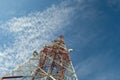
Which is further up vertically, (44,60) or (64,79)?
(44,60)

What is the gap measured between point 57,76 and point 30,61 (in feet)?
18.6

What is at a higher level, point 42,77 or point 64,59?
point 64,59

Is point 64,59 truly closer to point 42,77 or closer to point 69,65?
point 69,65

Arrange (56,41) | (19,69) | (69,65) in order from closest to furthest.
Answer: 1. (19,69)
2. (69,65)
3. (56,41)

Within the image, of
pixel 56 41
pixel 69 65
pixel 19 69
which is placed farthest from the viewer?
pixel 56 41

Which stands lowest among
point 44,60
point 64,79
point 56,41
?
point 64,79

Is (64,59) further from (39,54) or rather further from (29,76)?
(29,76)

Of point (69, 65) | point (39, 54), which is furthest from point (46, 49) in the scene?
point (69, 65)

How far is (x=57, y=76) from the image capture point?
6538 centimetres

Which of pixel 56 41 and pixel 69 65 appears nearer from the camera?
pixel 69 65

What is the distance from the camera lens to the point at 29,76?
62.7m

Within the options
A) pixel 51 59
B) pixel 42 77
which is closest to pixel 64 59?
pixel 51 59

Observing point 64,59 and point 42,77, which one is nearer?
point 42,77

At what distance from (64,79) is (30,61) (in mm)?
7097
